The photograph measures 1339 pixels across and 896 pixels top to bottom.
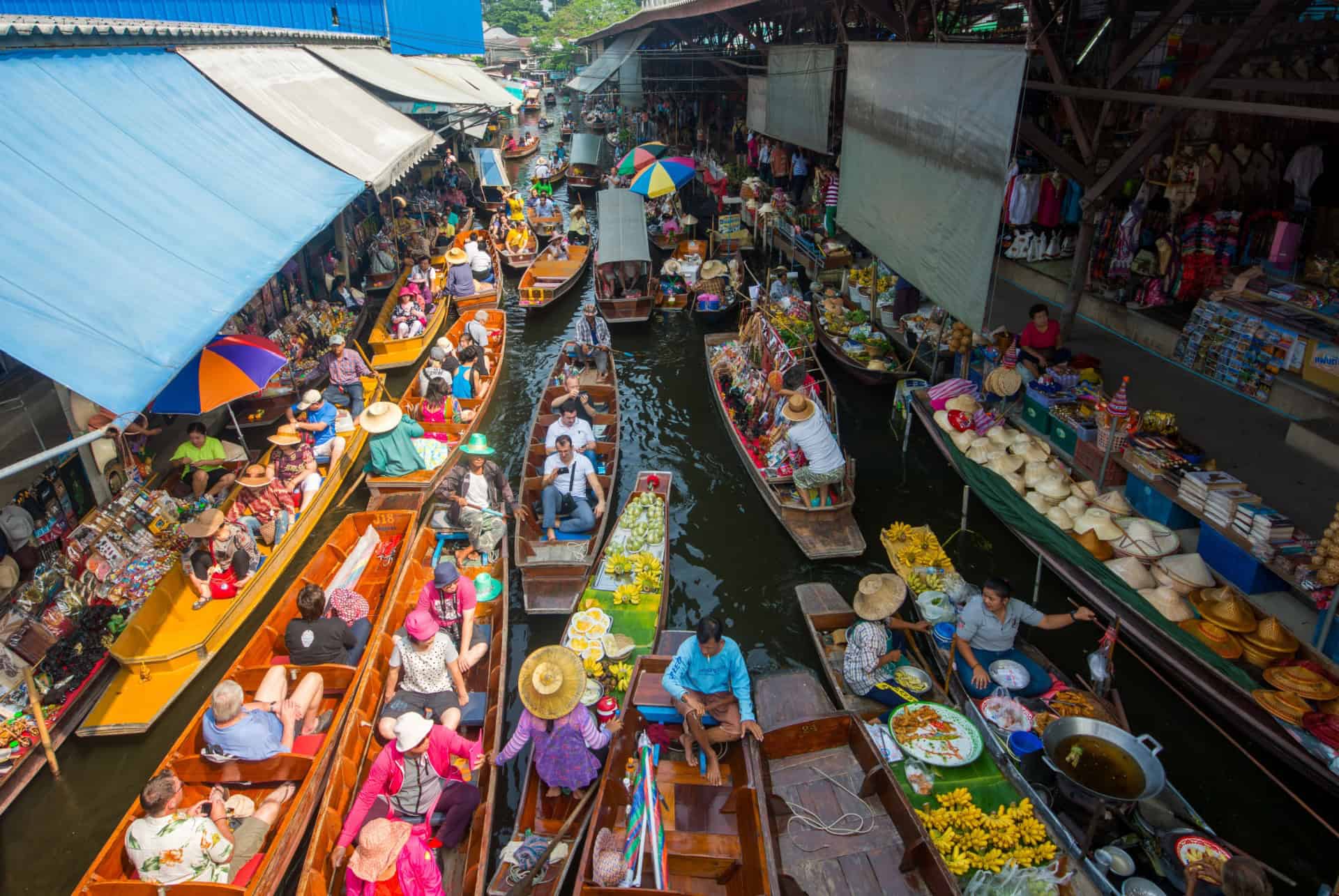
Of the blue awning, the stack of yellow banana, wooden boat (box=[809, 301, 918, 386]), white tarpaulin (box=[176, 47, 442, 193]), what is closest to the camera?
the stack of yellow banana

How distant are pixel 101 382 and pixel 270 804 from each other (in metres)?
3.62

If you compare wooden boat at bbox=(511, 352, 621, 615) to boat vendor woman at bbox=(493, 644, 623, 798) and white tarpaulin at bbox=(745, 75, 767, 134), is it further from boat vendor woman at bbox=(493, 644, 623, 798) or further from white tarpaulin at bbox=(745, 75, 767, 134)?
white tarpaulin at bbox=(745, 75, 767, 134)

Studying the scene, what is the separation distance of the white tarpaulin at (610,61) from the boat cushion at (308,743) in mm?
31164

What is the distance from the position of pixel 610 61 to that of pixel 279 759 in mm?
36368

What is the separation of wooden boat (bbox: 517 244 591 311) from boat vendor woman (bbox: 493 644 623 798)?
45.3 ft

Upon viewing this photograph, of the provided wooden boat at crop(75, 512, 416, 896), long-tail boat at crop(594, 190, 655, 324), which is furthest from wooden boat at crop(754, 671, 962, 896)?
long-tail boat at crop(594, 190, 655, 324)

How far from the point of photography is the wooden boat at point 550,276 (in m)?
18.5

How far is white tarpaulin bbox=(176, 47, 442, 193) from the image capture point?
13.0 metres

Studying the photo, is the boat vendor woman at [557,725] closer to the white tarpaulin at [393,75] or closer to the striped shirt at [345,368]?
the striped shirt at [345,368]

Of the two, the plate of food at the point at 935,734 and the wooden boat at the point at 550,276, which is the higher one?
the wooden boat at the point at 550,276

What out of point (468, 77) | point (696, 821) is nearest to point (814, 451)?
point (696, 821)

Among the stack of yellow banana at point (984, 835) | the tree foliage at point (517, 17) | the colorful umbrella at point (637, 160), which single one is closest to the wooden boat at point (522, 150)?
the colorful umbrella at point (637, 160)

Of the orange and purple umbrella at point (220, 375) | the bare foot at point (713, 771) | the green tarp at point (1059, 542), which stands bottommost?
the bare foot at point (713, 771)

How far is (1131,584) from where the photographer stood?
7.63 m
